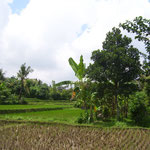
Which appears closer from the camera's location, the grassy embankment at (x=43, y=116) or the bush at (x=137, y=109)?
the grassy embankment at (x=43, y=116)

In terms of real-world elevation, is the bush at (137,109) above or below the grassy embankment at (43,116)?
above

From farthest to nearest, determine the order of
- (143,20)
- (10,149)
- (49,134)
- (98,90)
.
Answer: (98,90) < (49,134) < (10,149) < (143,20)

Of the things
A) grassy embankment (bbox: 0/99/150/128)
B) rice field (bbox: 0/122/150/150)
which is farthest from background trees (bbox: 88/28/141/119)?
rice field (bbox: 0/122/150/150)

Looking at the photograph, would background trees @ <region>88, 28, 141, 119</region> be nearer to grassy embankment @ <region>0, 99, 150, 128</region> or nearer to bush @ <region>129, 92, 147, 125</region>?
bush @ <region>129, 92, 147, 125</region>

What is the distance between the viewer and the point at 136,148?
5.49 m

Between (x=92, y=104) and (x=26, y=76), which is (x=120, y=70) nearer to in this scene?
(x=92, y=104)

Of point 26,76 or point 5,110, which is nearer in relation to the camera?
point 5,110

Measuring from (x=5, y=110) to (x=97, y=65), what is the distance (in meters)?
8.01

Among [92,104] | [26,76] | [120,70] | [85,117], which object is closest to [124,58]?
[120,70]

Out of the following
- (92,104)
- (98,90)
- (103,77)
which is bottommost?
(92,104)

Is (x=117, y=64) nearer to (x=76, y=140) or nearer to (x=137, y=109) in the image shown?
(x=137, y=109)

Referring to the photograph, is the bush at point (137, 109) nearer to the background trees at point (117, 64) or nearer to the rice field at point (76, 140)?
the background trees at point (117, 64)

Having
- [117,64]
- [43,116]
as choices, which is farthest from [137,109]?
[43,116]

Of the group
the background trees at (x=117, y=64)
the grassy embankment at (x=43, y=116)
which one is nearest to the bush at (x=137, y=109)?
the grassy embankment at (x=43, y=116)
